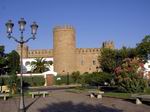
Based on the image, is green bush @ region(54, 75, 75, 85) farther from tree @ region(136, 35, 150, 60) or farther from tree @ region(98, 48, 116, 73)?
tree @ region(98, 48, 116, 73)

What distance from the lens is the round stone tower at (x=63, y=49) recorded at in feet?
217

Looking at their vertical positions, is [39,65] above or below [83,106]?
above

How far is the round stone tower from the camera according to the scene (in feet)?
217

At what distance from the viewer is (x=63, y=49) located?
66.2 metres

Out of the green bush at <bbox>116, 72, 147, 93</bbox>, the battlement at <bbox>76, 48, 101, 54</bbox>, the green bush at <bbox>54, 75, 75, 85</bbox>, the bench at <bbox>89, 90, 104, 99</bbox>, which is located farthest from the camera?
the battlement at <bbox>76, 48, 101, 54</bbox>

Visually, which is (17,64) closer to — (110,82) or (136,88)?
(110,82)

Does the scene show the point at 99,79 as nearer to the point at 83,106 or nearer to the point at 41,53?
the point at 83,106

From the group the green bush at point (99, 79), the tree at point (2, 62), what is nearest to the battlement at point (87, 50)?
the tree at point (2, 62)

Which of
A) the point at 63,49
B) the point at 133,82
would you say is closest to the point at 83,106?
the point at 133,82

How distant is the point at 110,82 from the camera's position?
123 feet

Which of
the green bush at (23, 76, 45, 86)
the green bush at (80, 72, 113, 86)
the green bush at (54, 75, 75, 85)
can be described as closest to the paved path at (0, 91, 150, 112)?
the green bush at (80, 72, 113, 86)

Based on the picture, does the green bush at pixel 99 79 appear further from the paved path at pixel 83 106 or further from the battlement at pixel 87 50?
the battlement at pixel 87 50

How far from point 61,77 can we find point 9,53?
1605cm

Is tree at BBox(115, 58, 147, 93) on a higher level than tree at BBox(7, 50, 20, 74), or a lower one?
lower
